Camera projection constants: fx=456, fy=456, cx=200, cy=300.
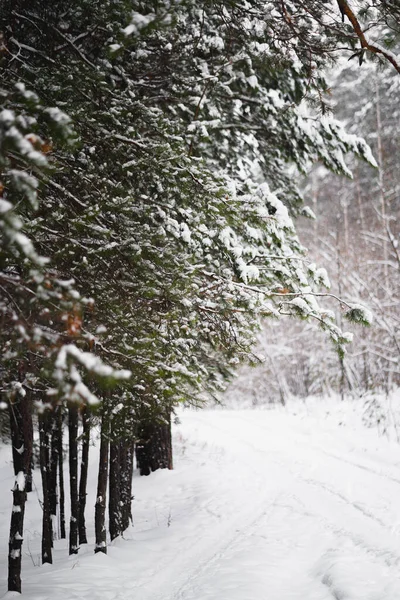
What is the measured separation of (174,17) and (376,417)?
12.2m

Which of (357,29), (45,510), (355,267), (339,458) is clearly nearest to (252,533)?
(45,510)

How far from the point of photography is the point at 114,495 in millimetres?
6777

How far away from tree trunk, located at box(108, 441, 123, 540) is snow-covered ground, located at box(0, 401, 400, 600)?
1.00 ft

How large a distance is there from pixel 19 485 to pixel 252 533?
10.6 ft

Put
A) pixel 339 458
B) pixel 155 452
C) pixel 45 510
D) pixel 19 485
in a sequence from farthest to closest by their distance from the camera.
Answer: pixel 339 458 < pixel 155 452 < pixel 45 510 < pixel 19 485

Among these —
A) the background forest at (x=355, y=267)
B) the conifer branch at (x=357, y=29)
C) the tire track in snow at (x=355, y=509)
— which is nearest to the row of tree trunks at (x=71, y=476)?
the tire track in snow at (x=355, y=509)

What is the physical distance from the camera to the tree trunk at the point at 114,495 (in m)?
6.68

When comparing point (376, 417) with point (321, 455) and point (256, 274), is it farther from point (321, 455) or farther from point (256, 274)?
point (256, 274)

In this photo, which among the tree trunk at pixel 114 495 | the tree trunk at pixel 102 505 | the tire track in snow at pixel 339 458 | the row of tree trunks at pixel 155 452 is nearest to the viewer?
the tree trunk at pixel 102 505

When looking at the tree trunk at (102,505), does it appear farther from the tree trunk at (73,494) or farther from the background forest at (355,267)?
the background forest at (355,267)

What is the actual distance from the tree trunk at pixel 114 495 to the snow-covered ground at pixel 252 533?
12.1 inches

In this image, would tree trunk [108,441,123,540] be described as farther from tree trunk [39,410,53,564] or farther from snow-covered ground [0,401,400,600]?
tree trunk [39,410,53,564]

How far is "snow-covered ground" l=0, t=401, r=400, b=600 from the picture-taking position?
458cm

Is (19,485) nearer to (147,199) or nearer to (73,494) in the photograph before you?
(73,494)
